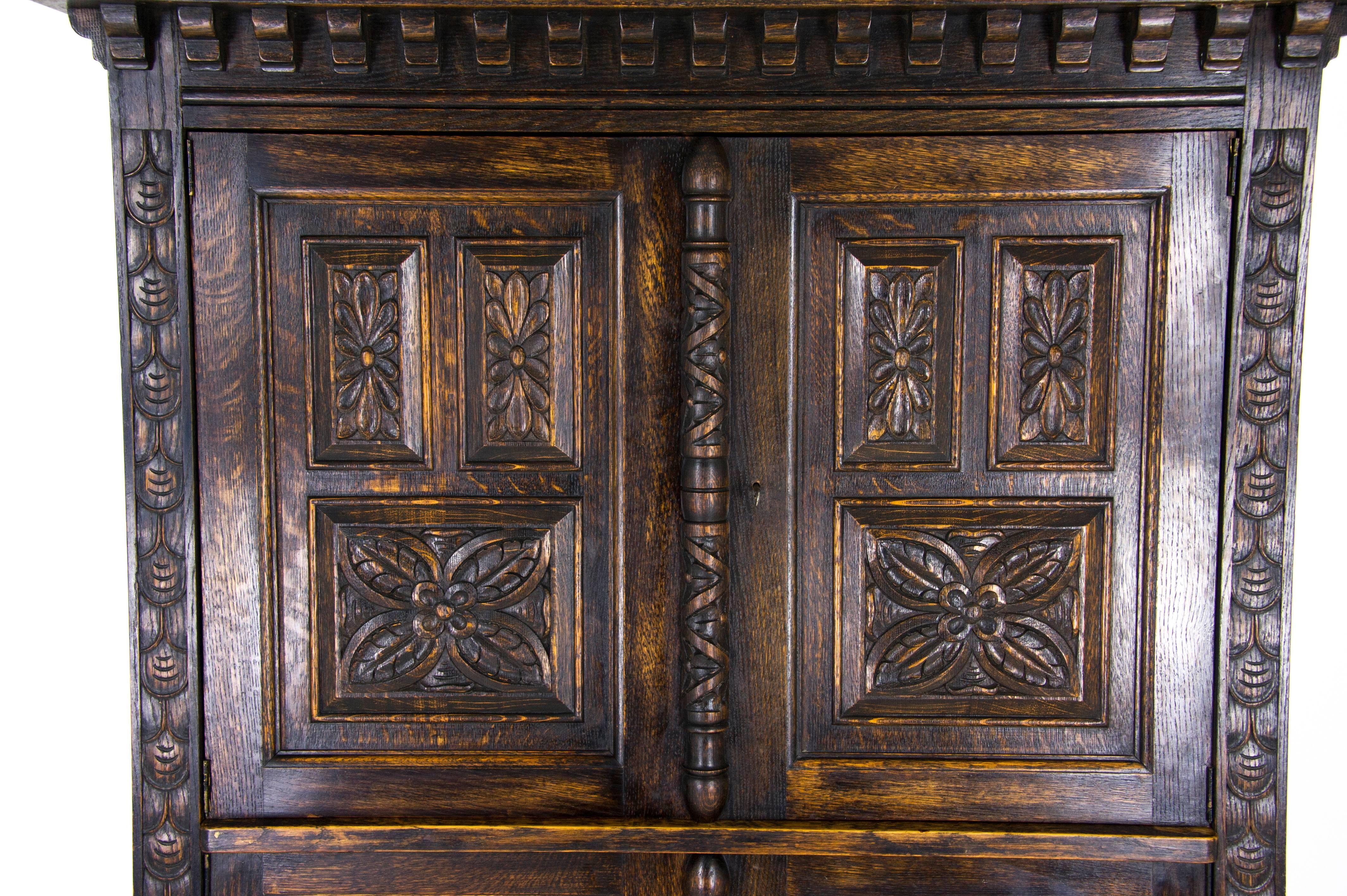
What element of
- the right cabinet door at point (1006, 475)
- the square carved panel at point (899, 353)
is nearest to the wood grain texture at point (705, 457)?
the right cabinet door at point (1006, 475)

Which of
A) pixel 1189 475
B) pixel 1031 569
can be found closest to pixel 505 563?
pixel 1031 569

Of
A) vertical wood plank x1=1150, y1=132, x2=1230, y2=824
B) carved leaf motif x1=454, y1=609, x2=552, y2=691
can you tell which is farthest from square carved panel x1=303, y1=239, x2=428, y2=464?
vertical wood plank x1=1150, y1=132, x2=1230, y2=824

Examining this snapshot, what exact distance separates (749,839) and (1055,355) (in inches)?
40.7

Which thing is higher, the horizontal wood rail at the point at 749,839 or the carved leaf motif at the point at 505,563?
the carved leaf motif at the point at 505,563

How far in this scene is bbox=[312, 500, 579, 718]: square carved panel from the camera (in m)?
1.71

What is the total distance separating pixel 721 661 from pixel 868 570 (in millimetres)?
315

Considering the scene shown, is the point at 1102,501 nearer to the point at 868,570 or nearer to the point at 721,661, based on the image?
the point at 868,570

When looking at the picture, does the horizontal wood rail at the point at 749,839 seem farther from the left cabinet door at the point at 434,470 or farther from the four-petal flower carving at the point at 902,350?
the four-petal flower carving at the point at 902,350

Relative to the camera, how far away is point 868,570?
67.3 inches

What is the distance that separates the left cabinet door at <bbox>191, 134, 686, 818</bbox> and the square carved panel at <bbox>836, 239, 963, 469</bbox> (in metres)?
0.32

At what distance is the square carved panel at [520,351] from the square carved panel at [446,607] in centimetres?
12

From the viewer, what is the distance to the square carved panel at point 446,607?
5.60ft

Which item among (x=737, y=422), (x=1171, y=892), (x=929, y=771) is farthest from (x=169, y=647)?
(x=1171, y=892)

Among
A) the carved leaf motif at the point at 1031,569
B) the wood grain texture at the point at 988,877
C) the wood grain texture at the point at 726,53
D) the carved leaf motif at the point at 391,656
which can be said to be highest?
the wood grain texture at the point at 726,53
